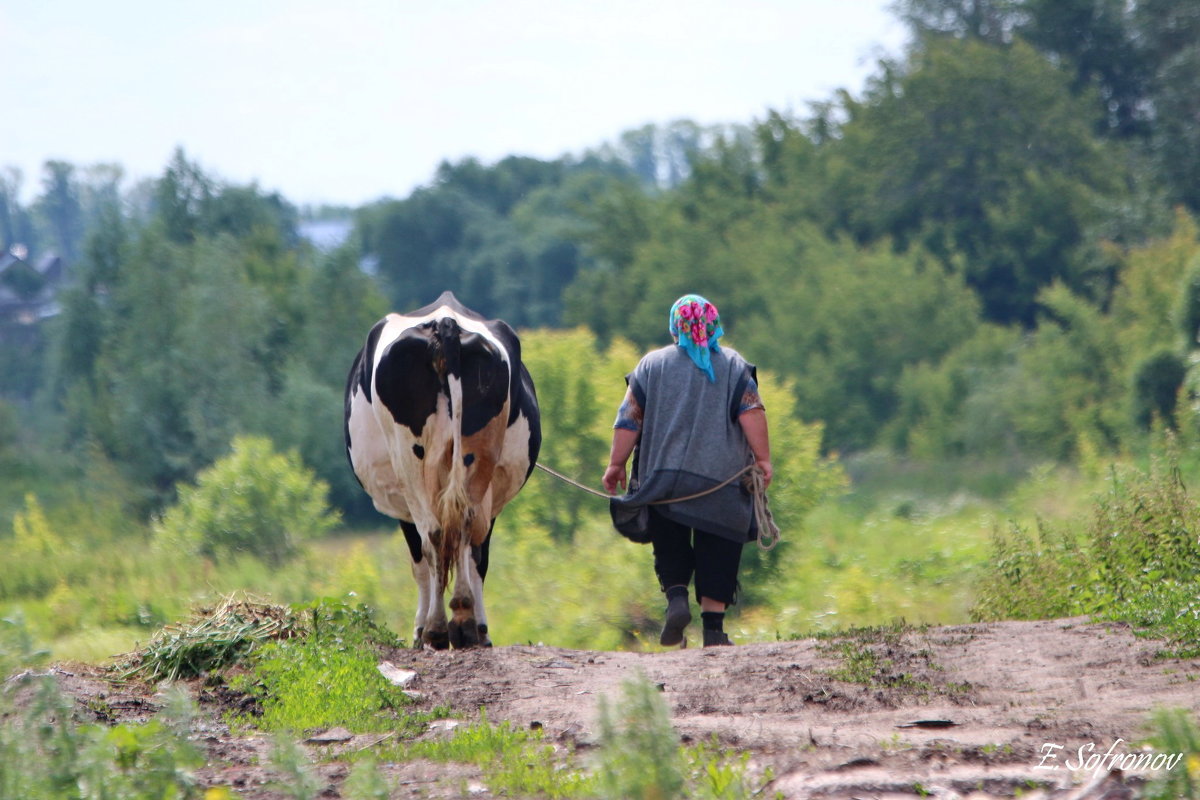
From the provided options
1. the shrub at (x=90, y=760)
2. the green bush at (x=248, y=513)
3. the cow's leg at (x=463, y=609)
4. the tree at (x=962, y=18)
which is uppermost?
the tree at (x=962, y=18)

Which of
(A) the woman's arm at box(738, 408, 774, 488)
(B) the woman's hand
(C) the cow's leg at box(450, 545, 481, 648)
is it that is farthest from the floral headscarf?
(C) the cow's leg at box(450, 545, 481, 648)

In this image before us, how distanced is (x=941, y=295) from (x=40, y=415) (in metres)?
32.5

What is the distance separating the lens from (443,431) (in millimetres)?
7227

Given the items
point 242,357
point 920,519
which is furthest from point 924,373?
point 242,357

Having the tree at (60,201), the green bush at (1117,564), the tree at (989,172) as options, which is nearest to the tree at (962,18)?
the tree at (989,172)

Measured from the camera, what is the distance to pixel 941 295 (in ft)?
141

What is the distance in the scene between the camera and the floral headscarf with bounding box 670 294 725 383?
26.1 feet

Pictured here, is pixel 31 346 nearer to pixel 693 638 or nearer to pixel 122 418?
pixel 122 418

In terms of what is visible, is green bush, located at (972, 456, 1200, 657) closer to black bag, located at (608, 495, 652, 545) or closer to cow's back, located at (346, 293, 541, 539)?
black bag, located at (608, 495, 652, 545)

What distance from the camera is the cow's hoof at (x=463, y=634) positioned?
741 cm

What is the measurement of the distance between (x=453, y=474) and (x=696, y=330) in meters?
1.66

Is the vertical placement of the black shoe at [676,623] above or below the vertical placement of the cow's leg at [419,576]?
below

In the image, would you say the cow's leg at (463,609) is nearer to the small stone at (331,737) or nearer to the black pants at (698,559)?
the black pants at (698,559)

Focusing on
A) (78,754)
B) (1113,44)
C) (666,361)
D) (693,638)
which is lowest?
(693,638)
